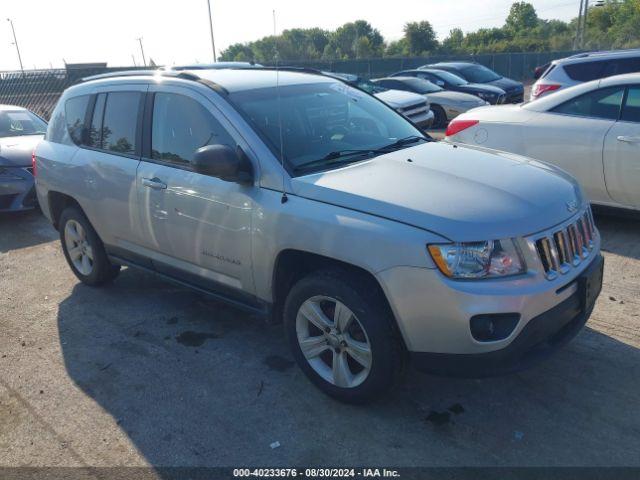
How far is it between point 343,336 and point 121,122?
259 centimetres

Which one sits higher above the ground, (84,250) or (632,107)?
(632,107)

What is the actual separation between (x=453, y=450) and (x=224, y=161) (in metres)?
2.00

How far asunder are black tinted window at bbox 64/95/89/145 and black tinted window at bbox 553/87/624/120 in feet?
15.6

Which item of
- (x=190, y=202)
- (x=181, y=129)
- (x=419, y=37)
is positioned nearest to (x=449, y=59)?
(x=181, y=129)

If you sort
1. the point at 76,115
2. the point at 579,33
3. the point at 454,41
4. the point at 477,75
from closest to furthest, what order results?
the point at 76,115 < the point at 477,75 < the point at 579,33 < the point at 454,41

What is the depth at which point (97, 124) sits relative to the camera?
475cm

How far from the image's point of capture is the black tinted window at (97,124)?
15.5 ft

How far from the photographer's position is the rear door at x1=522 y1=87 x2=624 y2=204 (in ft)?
18.7

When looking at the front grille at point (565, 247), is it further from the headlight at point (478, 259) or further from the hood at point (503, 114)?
the hood at point (503, 114)

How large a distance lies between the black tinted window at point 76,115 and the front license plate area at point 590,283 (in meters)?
4.07

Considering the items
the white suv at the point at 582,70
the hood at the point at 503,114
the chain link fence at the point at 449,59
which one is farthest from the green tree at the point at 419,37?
the hood at the point at 503,114

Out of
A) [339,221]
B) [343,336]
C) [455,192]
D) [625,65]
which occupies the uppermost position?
[625,65]

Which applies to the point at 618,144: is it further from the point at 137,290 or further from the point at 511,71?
the point at 511,71

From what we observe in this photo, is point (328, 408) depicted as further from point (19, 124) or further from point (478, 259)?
point (19, 124)
